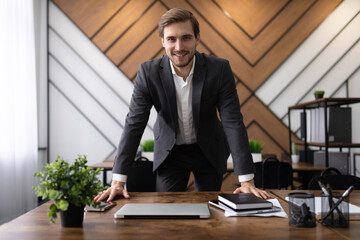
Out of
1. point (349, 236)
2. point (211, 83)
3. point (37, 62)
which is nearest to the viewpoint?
point (349, 236)

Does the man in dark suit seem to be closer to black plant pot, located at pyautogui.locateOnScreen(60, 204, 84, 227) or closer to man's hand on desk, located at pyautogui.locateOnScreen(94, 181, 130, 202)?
man's hand on desk, located at pyautogui.locateOnScreen(94, 181, 130, 202)

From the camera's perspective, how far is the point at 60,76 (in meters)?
4.55

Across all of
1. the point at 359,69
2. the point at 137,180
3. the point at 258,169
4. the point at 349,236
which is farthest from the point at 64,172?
the point at 359,69

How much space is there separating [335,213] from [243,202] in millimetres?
279

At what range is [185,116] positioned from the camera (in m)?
1.81

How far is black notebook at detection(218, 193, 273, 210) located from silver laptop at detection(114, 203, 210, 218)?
85 mm

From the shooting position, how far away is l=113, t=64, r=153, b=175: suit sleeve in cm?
156

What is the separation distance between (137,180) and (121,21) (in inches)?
116

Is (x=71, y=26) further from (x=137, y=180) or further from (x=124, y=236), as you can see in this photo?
(x=124, y=236)

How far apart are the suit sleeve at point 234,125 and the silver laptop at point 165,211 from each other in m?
0.43

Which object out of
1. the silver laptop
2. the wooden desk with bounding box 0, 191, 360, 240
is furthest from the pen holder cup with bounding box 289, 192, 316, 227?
the silver laptop

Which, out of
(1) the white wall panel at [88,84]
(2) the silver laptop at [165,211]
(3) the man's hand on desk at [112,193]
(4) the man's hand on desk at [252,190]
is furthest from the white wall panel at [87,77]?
(2) the silver laptop at [165,211]

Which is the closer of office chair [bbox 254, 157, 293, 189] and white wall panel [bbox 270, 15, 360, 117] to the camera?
office chair [bbox 254, 157, 293, 189]

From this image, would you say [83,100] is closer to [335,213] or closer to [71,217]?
[71,217]
